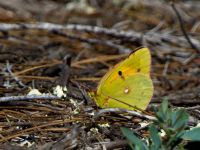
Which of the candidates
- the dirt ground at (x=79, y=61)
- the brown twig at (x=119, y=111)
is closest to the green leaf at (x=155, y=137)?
the dirt ground at (x=79, y=61)

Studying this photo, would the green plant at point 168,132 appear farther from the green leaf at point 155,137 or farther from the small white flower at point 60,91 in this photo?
the small white flower at point 60,91

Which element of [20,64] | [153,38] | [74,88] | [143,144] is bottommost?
[143,144]

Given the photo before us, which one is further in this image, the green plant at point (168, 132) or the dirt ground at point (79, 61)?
the dirt ground at point (79, 61)

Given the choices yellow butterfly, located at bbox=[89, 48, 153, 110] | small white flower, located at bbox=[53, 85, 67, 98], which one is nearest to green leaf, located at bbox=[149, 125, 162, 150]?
yellow butterfly, located at bbox=[89, 48, 153, 110]

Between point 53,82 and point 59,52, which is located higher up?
point 59,52

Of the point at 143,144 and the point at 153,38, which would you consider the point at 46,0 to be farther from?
the point at 143,144

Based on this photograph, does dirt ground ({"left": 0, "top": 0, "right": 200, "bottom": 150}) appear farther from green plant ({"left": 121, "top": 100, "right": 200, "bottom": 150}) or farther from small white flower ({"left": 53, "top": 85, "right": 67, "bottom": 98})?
green plant ({"left": 121, "top": 100, "right": 200, "bottom": 150})


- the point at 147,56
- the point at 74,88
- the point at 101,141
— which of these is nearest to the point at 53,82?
the point at 74,88
